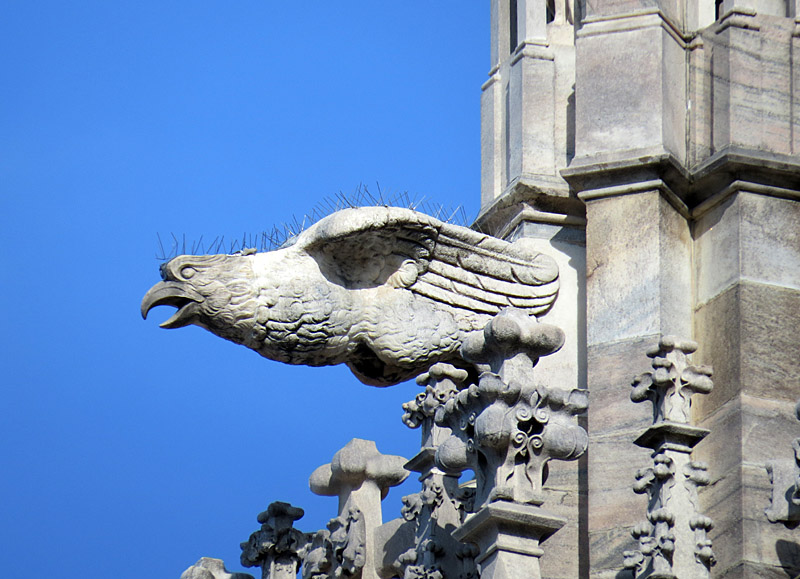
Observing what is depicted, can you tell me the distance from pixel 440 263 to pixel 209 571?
220 centimetres

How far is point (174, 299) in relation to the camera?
36.3 ft

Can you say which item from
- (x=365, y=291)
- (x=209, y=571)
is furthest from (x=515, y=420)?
(x=209, y=571)

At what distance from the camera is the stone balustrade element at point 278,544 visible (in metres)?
11.7

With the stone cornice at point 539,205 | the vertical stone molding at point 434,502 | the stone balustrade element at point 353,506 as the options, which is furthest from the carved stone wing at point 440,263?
the stone balustrade element at point 353,506

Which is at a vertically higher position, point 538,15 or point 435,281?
Result: point 538,15

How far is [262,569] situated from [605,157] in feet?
9.62

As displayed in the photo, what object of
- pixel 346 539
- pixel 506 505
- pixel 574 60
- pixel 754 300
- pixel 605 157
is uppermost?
pixel 574 60

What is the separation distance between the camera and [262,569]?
1182 centimetres

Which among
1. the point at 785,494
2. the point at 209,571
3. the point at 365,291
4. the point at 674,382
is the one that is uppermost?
the point at 365,291

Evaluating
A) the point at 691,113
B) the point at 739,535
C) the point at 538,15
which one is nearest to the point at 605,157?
the point at 691,113

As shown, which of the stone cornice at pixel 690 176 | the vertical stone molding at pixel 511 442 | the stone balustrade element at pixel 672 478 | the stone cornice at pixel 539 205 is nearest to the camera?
the vertical stone molding at pixel 511 442

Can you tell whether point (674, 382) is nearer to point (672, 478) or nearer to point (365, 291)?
point (672, 478)

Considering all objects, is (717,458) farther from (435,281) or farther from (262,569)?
(262,569)

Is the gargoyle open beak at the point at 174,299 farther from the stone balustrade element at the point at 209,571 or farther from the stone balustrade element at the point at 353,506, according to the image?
the stone balustrade element at the point at 209,571
